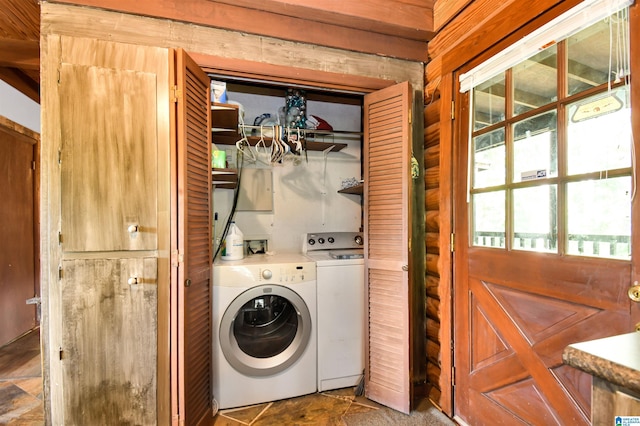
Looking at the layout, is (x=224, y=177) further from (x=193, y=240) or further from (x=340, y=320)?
(x=340, y=320)

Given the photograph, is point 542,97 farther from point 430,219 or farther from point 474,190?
point 430,219

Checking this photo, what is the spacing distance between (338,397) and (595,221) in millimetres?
1757

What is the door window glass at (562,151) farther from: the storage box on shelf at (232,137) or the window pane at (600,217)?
the storage box on shelf at (232,137)

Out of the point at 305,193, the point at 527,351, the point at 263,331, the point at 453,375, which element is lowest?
the point at 453,375

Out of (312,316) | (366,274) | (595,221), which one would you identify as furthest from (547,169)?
(312,316)

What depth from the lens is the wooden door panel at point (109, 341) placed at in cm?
133

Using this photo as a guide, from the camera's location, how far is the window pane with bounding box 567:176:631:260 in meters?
0.99

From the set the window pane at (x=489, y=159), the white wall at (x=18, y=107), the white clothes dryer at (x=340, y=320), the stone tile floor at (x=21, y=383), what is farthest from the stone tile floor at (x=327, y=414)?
the white wall at (x=18, y=107)

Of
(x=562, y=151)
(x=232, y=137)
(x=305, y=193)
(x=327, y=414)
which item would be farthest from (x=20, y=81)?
(x=562, y=151)

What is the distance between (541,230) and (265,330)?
1.73 meters

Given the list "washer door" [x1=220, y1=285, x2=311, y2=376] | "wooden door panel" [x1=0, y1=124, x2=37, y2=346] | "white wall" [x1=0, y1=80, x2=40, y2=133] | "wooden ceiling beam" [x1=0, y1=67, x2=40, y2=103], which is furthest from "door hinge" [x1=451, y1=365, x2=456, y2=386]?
"white wall" [x1=0, y1=80, x2=40, y2=133]

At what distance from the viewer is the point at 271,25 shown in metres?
1.72

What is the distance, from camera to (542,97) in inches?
50.0

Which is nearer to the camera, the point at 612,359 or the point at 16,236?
the point at 612,359
